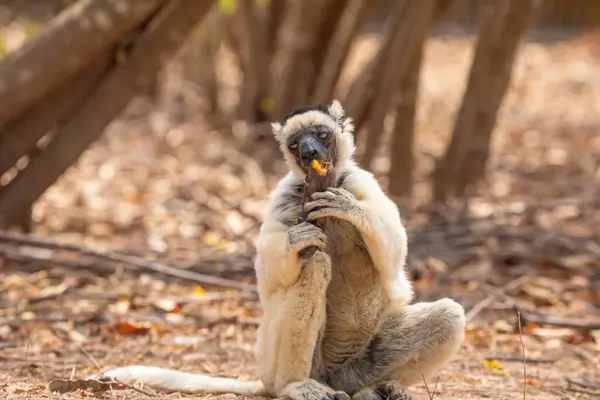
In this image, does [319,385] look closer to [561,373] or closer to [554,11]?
[561,373]

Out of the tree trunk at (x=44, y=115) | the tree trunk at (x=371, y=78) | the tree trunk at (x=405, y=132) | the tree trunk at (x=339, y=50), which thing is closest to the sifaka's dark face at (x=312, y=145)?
the tree trunk at (x=44, y=115)

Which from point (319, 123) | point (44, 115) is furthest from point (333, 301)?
point (44, 115)

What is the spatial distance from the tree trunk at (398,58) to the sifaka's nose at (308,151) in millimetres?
3891

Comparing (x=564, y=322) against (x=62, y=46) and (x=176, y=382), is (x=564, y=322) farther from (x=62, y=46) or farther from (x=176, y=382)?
(x=62, y=46)

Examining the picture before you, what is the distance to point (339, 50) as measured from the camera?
32.9 feet

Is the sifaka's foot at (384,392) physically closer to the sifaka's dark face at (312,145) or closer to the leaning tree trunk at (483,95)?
the sifaka's dark face at (312,145)

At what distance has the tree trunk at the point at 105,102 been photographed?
6949mm

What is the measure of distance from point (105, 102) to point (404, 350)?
11.4ft

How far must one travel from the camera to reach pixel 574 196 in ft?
32.5

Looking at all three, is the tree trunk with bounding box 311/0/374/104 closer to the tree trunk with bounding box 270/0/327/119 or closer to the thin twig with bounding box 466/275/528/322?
the tree trunk with bounding box 270/0/327/119

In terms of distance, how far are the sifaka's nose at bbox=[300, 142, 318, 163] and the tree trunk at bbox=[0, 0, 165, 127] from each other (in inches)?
105

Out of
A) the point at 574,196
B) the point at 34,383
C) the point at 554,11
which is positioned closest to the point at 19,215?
the point at 34,383

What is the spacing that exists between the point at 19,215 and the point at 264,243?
11.9ft

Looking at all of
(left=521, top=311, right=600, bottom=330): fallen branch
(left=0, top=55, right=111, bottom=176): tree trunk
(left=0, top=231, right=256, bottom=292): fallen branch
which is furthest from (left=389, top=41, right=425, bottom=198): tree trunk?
(left=521, top=311, right=600, bottom=330): fallen branch
